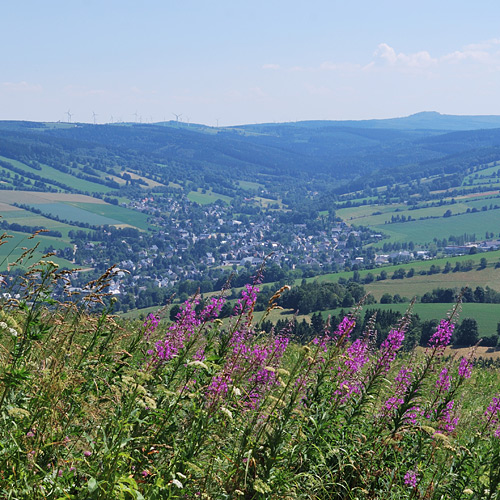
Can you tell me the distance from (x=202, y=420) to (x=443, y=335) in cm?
429

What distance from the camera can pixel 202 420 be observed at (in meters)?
4.79

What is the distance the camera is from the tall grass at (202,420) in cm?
440

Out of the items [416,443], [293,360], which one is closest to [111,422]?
[416,443]

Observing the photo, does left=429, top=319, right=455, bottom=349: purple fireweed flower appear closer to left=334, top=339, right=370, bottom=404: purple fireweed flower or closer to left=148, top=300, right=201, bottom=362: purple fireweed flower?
left=334, top=339, right=370, bottom=404: purple fireweed flower

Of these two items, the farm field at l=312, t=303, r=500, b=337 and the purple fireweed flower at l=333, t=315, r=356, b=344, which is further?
the farm field at l=312, t=303, r=500, b=337

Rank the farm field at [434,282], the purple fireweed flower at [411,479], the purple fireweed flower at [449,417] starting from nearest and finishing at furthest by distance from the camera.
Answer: the purple fireweed flower at [411,479] → the purple fireweed flower at [449,417] → the farm field at [434,282]

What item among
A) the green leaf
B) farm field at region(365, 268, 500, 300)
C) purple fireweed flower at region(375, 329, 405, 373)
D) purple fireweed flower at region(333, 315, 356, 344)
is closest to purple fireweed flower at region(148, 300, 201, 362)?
purple fireweed flower at region(333, 315, 356, 344)

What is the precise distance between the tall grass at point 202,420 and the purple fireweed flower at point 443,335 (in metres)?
0.03

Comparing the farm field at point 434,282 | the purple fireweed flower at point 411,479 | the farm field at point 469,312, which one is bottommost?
the farm field at point 434,282

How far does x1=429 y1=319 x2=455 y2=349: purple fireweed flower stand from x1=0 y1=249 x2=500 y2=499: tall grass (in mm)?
28

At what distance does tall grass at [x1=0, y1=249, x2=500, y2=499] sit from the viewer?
14.4 ft

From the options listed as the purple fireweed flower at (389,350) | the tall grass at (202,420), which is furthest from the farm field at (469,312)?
the tall grass at (202,420)

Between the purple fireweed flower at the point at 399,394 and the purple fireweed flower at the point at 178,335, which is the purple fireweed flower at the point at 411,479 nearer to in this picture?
the purple fireweed flower at the point at 399,394

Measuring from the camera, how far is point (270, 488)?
5.02m
